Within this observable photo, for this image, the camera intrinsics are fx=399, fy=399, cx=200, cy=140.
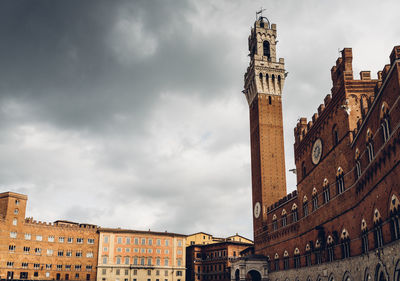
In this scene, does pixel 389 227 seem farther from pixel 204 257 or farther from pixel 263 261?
pixel 204 257

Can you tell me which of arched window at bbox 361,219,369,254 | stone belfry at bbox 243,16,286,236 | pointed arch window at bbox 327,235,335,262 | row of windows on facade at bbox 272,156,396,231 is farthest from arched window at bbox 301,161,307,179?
stone belfry at bbox 243,16,286,236

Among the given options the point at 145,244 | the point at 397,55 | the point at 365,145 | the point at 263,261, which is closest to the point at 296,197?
the point at 263,261

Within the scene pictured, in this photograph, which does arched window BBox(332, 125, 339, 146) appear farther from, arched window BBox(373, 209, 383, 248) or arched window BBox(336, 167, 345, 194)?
arched window BBox(373, 209, 383, 248)

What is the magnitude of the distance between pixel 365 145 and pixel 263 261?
110 feet

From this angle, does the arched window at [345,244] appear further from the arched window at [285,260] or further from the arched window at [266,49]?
the arched window at [266,49]

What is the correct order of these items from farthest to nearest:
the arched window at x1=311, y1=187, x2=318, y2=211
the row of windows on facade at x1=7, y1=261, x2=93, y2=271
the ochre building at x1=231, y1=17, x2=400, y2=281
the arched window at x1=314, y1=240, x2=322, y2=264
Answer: the row of windows on facade at x1=7, y1=261, x2=93, y2=271 < the arched window at x1=311, y1=187, x2=318, y2=211 < the arched window at x1=314, y1=240, x2=322, y2=264 < the ochre building at x1=231, y1=17, x2=400, y2=281

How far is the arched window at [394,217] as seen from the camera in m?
20.4

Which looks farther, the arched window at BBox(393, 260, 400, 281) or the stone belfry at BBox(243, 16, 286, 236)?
the stone belfry at BBox(243, 16, 286, 236)

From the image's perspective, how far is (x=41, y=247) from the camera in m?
77.5

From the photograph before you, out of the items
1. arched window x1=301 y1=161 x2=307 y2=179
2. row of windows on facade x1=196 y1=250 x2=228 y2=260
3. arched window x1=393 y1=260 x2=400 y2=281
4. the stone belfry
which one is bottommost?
arched window x1=393 y1=260 x2=400 y2=281

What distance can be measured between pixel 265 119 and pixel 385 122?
148 ft

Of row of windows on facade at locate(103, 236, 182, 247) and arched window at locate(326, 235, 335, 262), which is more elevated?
row of windows on facade at locate(103, 236, 182, 247)

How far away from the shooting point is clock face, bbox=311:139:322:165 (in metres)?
38.8

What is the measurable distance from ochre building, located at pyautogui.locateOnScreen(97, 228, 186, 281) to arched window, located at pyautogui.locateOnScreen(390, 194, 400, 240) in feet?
231
